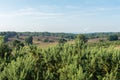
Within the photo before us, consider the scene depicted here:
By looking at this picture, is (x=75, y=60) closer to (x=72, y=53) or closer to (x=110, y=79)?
(x=72, y=53)

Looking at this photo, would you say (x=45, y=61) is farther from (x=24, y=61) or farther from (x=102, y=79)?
(x=102, y=79)

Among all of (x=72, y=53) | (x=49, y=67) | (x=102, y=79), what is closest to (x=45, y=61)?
(x=49, y=67)

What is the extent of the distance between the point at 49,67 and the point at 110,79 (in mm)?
9759

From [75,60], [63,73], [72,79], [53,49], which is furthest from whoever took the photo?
[53,49]

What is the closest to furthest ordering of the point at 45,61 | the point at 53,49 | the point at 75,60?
the point at 75,60
the point at 45,61
the point at 53,49

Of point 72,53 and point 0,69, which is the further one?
point 72,53

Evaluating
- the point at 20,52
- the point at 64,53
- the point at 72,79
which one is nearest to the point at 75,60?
the point at 64,53

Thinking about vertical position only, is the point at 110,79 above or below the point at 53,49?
below

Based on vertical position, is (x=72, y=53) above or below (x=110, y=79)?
above

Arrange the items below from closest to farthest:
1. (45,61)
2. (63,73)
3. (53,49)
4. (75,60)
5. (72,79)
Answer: (72,79) < (63,73) < (75,60) < (45,61) < (53,49)

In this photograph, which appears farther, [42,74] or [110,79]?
[42,74]

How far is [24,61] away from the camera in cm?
3175

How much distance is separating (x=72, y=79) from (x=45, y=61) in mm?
8546

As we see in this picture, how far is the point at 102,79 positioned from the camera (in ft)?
97.2
